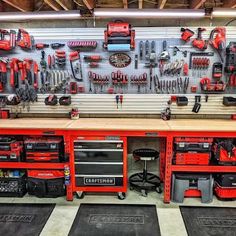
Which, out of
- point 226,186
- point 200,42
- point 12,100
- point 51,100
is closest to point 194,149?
point 226,186

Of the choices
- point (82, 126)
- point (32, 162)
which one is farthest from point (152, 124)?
point (32, 162)

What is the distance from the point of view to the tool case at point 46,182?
3.13 meters

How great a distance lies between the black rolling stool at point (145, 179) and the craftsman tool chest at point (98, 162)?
0.33 m

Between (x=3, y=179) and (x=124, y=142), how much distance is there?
1750 mm

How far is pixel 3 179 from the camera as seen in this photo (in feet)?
10.5

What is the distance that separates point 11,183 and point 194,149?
2495 millimetres

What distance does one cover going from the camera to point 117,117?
3766 mm

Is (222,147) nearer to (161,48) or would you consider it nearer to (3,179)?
(161,48)

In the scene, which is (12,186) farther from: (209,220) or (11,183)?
(209,220)

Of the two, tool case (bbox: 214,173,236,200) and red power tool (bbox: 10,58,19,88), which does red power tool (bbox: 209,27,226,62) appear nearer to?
tool case (bbox: 214,173,236,200)

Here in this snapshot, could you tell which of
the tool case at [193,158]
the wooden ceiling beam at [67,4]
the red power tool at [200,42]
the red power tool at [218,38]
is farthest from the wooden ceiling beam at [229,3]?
the wooden ceiling beam at [67,4]

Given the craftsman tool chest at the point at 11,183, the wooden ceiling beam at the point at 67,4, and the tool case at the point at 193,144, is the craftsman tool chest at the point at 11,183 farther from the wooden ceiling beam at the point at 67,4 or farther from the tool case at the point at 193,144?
the wooden ceiling beam at the point at 67,4

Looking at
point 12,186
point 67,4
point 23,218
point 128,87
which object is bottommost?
point 23,218

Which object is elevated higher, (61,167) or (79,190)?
(61,167)
